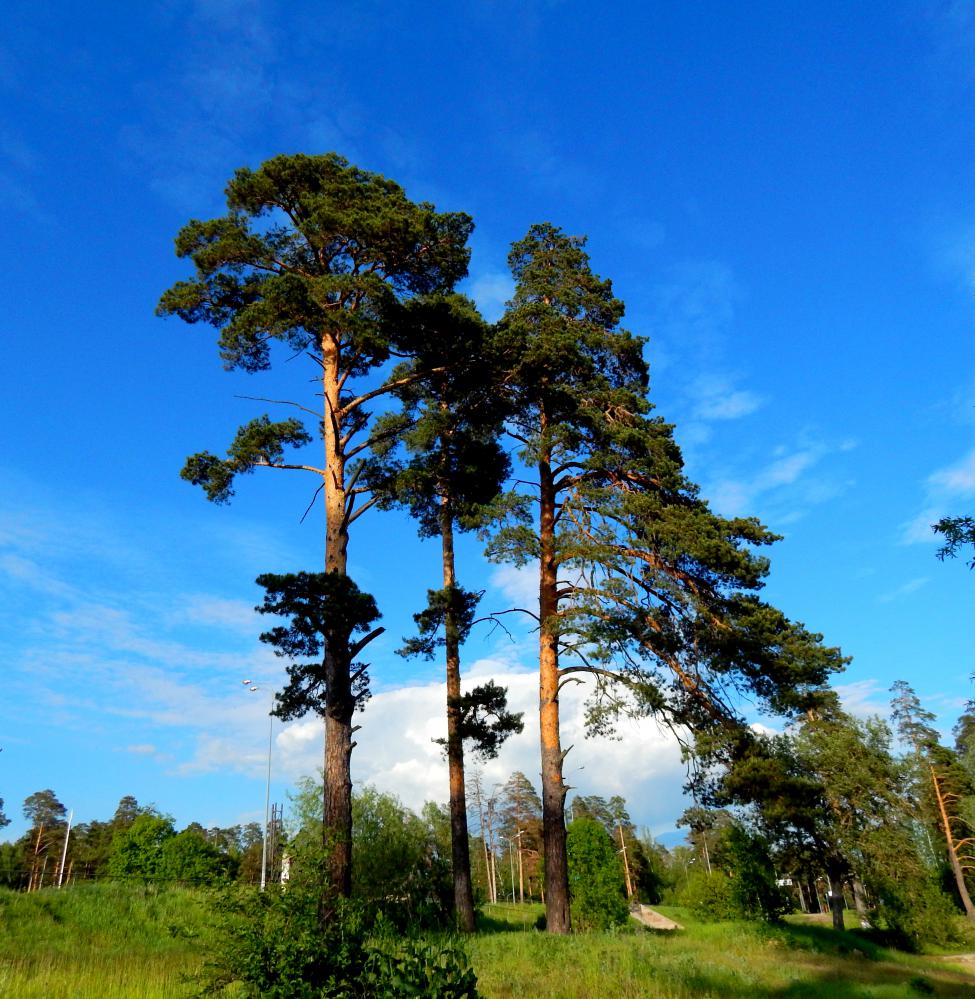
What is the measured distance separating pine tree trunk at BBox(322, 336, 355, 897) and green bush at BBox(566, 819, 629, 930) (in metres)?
17.6

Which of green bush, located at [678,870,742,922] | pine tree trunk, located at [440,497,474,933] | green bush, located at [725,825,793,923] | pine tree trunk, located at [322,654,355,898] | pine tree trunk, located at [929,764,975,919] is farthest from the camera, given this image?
pine tree trunk, located at [929,764,975,919]

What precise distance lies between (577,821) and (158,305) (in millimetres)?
24462

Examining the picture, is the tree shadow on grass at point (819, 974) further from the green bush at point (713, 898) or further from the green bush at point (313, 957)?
the green bush at point (313, 957)

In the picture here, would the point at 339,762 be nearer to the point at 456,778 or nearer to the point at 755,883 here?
the point at 456,778

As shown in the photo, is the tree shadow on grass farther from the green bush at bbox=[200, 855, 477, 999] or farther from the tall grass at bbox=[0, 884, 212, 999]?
the tall grass at bbox=[0, 884, 212, 999]

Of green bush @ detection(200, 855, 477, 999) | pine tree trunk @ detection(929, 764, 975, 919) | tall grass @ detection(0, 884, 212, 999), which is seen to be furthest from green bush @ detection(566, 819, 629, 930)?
pine tree trunk @ detection(929, 764, 975, 919)

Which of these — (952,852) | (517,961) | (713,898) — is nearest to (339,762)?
(517,961)

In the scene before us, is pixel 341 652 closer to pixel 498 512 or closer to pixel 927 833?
pixel 498 512

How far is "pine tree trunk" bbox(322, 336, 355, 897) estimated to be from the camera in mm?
11609

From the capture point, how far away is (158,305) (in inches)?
575

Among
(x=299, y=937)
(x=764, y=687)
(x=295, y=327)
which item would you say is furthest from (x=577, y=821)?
(x=299, y=937)

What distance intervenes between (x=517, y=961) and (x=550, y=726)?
575 centimetres

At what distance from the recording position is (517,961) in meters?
11.7

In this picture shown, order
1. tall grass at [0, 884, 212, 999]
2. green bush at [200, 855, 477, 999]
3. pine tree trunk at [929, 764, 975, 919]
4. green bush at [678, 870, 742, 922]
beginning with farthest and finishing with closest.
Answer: pine tree trunk at [929, 764, 975, 919] < green bush at [678, 870, 742, 922] < tall grass at [0, 884, 212, 999] < green bush at [200, 855, 477, 999]
